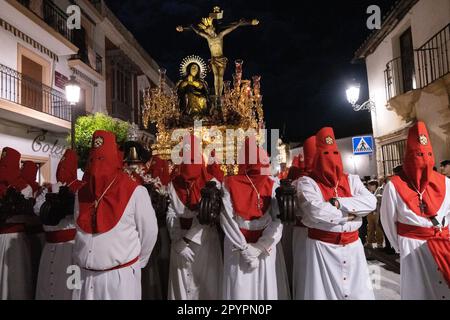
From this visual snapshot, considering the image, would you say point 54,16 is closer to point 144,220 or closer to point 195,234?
point 195,234

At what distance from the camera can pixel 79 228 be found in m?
2.93

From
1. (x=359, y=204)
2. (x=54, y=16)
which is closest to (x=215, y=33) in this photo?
(x=54, y=16)

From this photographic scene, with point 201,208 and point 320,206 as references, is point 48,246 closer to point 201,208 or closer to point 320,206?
point 201,208

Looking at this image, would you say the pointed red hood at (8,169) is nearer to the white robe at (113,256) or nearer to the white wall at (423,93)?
the white robe at (113,256)

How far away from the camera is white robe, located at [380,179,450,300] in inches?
132

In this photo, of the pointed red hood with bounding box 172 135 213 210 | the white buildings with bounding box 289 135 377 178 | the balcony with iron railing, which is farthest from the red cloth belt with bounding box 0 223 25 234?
the white buildings with bounding box 289 135 377 178

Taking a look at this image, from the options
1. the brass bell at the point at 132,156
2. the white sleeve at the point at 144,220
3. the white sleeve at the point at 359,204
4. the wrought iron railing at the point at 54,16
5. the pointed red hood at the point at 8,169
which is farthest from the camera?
the wrought iron railing at the point at 54,16

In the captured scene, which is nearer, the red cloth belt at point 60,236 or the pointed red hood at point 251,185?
the pointed red hood at point 251,185

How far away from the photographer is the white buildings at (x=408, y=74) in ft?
29.0

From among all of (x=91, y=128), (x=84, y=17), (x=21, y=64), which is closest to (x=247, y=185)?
(x=91, y=128)

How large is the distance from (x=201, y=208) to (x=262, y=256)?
0.76 metres

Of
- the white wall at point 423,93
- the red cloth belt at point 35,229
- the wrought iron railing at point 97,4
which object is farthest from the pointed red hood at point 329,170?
the wrought iron railing at point 97,4

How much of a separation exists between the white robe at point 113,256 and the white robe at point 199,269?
99cm
